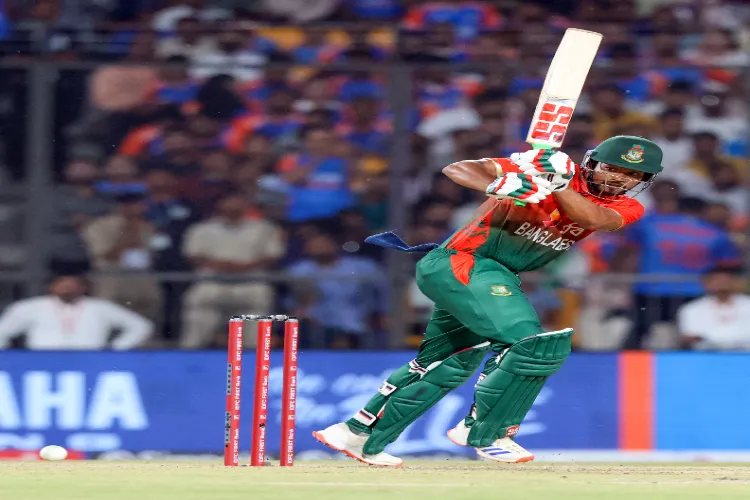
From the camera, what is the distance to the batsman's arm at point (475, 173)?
6.35m

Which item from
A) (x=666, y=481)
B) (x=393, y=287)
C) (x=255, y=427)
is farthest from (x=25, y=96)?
(x=666, y=481)

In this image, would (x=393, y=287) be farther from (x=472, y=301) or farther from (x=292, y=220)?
(x=472, y=301)

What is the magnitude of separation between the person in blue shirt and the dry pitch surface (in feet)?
5.52

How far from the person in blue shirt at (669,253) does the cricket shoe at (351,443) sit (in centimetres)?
233

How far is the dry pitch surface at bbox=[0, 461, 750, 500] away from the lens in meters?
5.43

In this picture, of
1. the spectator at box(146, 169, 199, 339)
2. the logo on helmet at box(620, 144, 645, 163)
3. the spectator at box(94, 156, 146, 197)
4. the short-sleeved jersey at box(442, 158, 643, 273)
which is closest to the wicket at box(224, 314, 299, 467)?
the short-sleeved jersey at box(442, 158, 643, 273)

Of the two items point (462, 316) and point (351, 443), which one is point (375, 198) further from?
point (462, 316)

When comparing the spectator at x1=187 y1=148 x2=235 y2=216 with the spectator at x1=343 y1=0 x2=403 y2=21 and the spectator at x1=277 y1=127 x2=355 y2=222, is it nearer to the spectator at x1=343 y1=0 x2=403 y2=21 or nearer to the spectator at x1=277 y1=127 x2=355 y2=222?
the spectator at x1=277 y1=127 x2=355 y2=222

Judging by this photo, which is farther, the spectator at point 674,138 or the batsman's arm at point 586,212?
the spectator at point 674,138

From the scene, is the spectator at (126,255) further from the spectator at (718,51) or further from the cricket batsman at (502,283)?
the spectator at (718,51)

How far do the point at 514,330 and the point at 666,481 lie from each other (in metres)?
0.84

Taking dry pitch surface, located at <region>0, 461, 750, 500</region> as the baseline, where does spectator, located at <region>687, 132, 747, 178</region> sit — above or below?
above

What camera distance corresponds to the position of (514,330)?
6359mm

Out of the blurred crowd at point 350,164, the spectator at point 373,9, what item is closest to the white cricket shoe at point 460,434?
the blurred crowd at point 350,164
